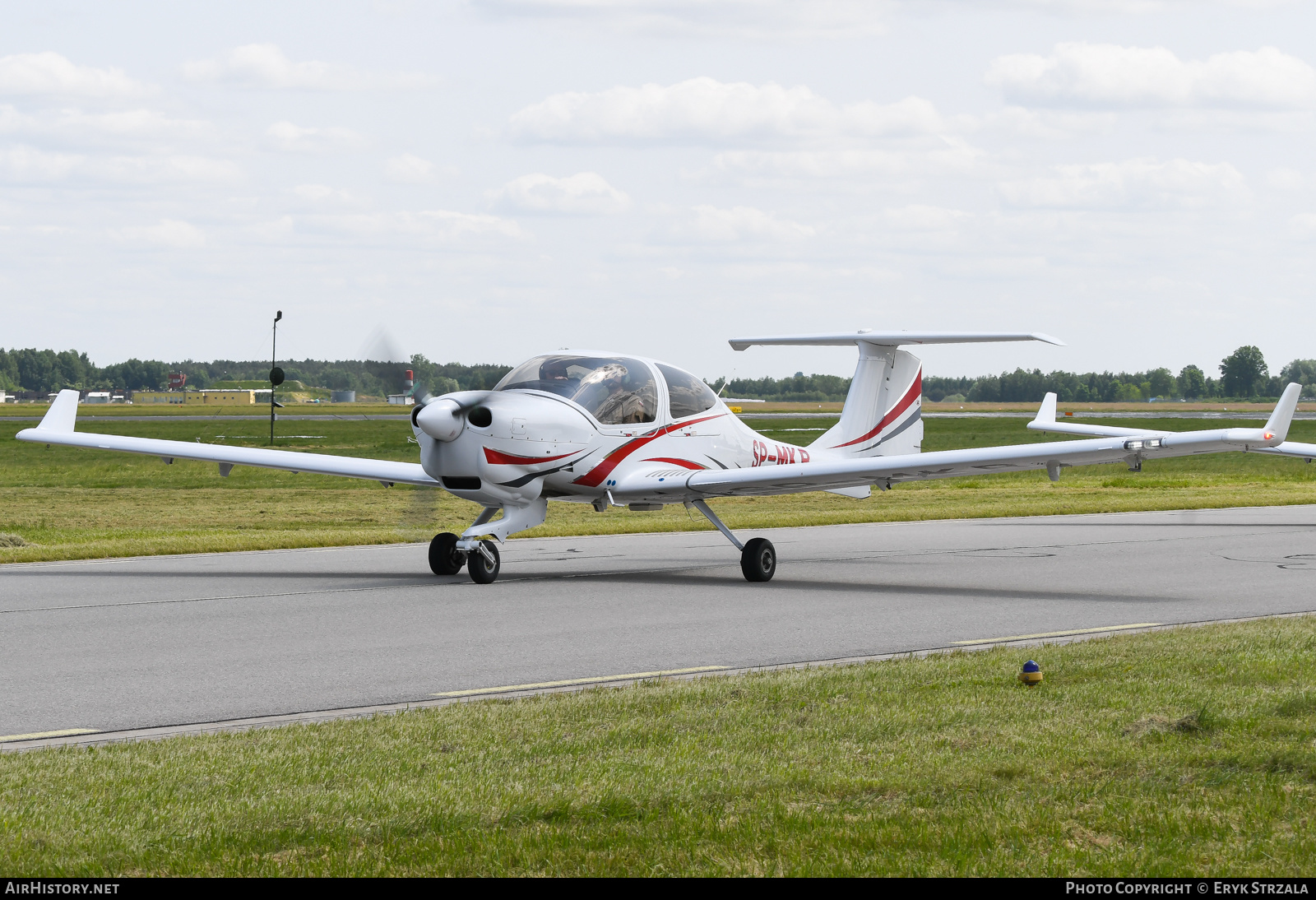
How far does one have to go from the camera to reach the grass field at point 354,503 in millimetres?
22125

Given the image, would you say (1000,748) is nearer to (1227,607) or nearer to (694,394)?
(1227,607)

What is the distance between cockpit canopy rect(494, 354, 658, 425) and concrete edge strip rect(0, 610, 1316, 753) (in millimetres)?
6366

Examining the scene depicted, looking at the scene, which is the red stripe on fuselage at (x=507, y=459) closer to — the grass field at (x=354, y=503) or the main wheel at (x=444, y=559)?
the grass field at (x=354, y=503)

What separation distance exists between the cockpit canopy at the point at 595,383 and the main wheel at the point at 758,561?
2.02 metres

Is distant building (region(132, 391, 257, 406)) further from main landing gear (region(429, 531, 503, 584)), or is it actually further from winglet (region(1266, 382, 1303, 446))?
winglet (region(1266, 382, 1303, 446))

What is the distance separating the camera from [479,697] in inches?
355

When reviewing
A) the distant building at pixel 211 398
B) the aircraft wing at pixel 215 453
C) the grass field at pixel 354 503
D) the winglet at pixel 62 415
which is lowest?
the grass field at pixel 354 503

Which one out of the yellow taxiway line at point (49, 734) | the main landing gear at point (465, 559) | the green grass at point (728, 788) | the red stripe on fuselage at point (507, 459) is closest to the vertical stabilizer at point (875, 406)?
the red stripe on fuselage at point (507, 459)

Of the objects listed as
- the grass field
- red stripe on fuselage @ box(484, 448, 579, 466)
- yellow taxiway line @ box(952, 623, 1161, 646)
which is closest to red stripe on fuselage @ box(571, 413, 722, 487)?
red stripe on fuselage @ box(484, 448, 579, 466)

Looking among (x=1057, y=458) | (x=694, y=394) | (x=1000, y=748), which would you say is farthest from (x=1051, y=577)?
(x=1000, y=748)

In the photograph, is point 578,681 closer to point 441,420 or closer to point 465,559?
point 441,420

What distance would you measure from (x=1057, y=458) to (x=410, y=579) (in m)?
7.36

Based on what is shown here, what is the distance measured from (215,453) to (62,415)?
2243 mm

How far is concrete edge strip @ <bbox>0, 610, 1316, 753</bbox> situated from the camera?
7660mm
